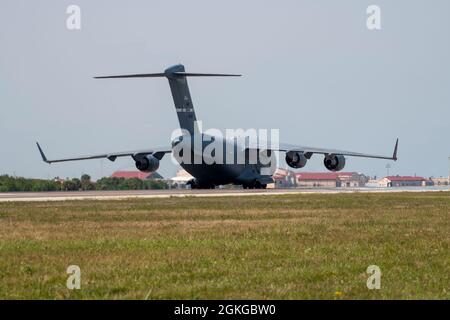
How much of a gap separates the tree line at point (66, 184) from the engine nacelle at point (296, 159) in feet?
80.4

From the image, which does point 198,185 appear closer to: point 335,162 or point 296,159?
point 296,159

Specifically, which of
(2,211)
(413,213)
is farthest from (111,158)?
(413,213)

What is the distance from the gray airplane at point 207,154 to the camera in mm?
Result: 67312

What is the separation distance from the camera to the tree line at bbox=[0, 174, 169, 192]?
75.7 metres

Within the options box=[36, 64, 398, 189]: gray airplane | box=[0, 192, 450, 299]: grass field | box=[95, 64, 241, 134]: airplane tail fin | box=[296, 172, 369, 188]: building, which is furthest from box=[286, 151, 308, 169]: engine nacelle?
box=[296, 172, 369, 188]: building

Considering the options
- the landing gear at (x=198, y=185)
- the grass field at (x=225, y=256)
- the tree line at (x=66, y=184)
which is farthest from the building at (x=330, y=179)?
the grass field at (x=225, y=256)

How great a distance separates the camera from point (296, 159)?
6931cm

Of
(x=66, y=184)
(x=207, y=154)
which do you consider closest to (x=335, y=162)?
(x=207, y=154)

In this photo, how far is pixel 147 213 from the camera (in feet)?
98.7

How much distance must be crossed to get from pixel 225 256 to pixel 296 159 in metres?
53.8

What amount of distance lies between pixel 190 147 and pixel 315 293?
55298 mm

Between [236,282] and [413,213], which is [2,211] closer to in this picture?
[413,213]
